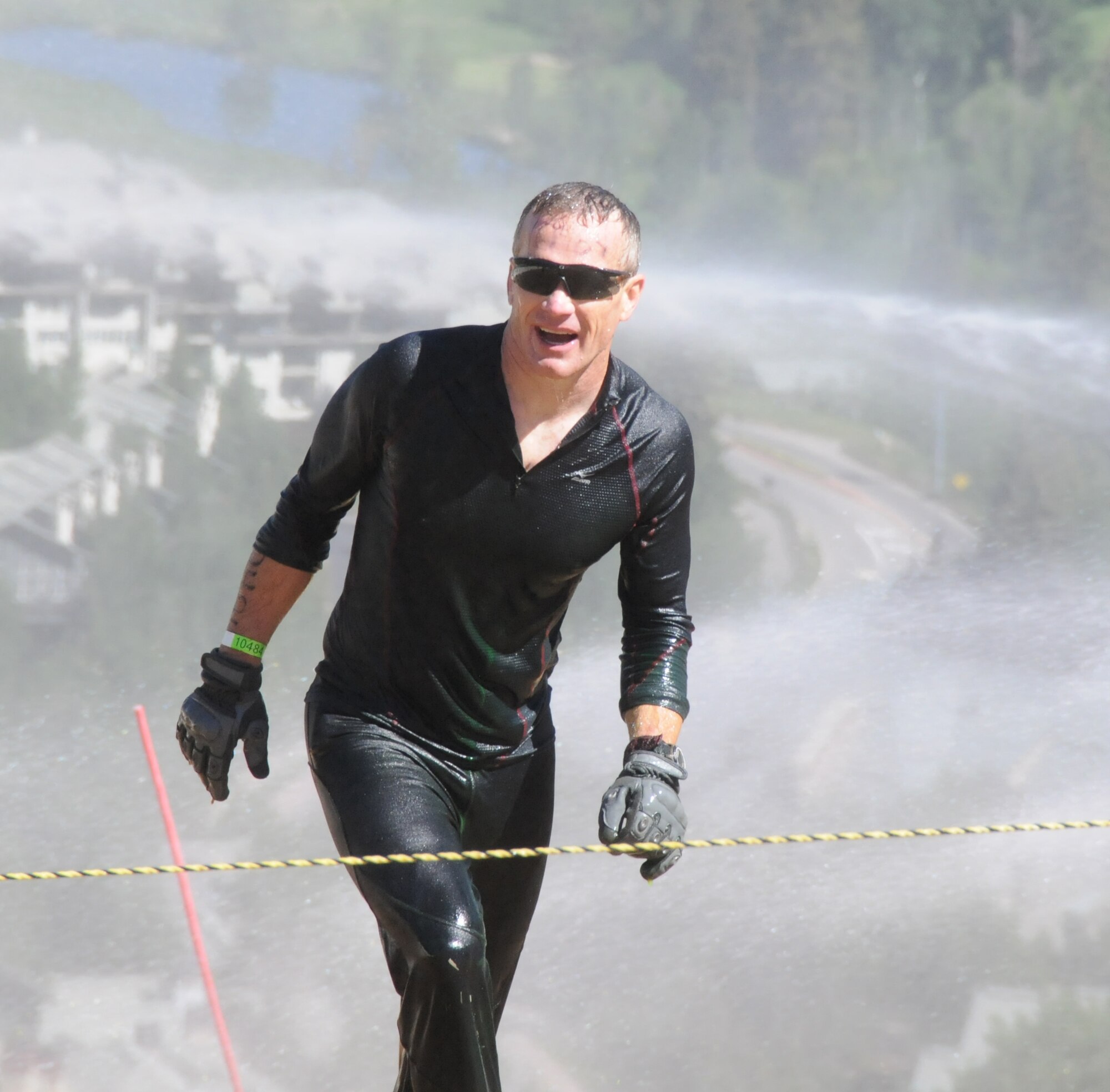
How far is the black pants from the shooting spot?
179cm

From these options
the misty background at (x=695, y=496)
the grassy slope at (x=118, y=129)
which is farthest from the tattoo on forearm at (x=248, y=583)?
the grassy slope at (x=118, y=129)

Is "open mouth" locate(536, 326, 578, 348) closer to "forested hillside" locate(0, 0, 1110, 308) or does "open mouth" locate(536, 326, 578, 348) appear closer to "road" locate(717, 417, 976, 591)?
"road" locate(717, 417, 976, 591)

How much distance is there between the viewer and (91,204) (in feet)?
23.8

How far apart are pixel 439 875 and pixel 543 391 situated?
638 mm

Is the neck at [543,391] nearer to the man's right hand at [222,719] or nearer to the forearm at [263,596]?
the forearm at [263,596]

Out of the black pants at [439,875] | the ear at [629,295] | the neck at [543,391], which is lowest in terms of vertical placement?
the black pants at [439,875]

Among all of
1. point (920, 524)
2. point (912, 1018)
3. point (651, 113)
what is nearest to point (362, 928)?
point (912, 1018)

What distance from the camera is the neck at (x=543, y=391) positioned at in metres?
1.94

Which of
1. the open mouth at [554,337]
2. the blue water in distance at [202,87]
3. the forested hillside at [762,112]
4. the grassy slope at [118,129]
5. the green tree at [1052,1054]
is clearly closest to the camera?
the open mouth at [554,337]

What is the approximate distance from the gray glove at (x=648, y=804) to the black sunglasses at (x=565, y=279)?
24.7 inches

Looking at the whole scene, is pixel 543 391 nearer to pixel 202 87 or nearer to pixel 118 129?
pixel 118 129

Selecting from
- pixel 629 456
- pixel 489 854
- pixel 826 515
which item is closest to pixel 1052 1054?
pixel 489 854

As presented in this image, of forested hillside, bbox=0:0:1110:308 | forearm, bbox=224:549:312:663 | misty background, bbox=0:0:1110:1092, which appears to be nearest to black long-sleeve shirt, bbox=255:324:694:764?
forearm, bbox=224:549:312:663

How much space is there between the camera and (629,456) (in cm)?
197
